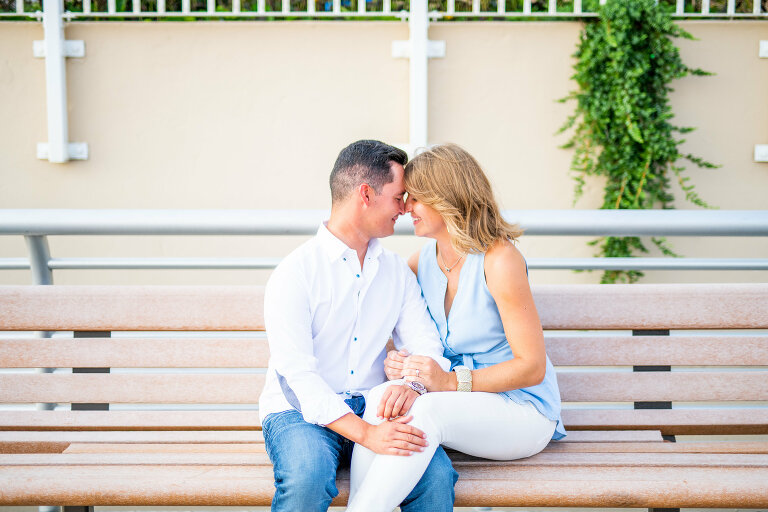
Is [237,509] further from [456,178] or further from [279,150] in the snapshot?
[279,150]

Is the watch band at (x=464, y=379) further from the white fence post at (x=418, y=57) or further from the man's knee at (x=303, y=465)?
the white fence post at (x=418, y=57)

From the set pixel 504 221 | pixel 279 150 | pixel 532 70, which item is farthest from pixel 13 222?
pixel 532 70

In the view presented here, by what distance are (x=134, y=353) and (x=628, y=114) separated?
4733mm

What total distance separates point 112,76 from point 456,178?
199 inches

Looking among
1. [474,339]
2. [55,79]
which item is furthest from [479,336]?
[55,79]

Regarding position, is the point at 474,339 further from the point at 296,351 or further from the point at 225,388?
the point at 225,388

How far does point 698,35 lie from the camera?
585 centimetres

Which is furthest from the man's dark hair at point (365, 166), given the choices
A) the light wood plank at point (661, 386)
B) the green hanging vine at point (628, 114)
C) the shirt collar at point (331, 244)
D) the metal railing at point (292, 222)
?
the green hanging vine at point (628, 114)

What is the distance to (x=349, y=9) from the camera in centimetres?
595

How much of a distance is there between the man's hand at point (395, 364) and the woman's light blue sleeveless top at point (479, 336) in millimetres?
175

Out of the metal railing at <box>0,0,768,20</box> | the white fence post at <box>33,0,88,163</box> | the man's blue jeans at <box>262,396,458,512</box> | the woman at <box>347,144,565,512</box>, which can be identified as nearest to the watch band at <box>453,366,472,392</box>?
the woman at <box>347,144,565,512</box>

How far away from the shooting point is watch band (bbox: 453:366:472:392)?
198 centimetres

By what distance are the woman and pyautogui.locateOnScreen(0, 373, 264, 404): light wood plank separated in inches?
25.4

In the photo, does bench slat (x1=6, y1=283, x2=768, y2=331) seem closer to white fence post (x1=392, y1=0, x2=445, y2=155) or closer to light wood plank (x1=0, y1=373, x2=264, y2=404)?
light wood plank (x1=0, y1=373, x2=264, y2=404)
